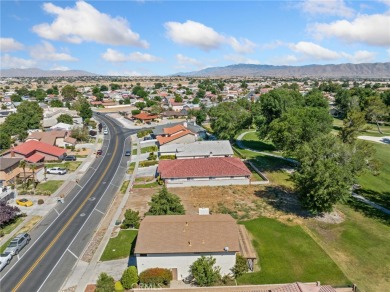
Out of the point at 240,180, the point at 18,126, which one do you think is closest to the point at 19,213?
the point at 240,180

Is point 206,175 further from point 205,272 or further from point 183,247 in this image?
point 205,272

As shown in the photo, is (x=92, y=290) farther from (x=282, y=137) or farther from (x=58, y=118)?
(x=58, y=118)

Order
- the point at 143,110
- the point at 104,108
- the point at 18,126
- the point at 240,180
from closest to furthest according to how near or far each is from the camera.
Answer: the point at 240,180 → the point at 18,126 → the point at 143,110 → the point at 104,108

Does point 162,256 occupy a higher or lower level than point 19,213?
higher

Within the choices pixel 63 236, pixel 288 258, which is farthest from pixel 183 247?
pixel 63 236

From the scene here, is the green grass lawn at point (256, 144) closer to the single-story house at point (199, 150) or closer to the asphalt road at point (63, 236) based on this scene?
the single-story house at point (199, 150)

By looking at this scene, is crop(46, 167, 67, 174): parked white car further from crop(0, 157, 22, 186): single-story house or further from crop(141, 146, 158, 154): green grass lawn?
crop(141, 146, 158, 154): green grass lawn

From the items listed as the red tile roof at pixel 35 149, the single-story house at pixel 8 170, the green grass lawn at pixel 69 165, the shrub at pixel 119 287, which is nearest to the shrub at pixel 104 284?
the shrub at pixel 119 287
